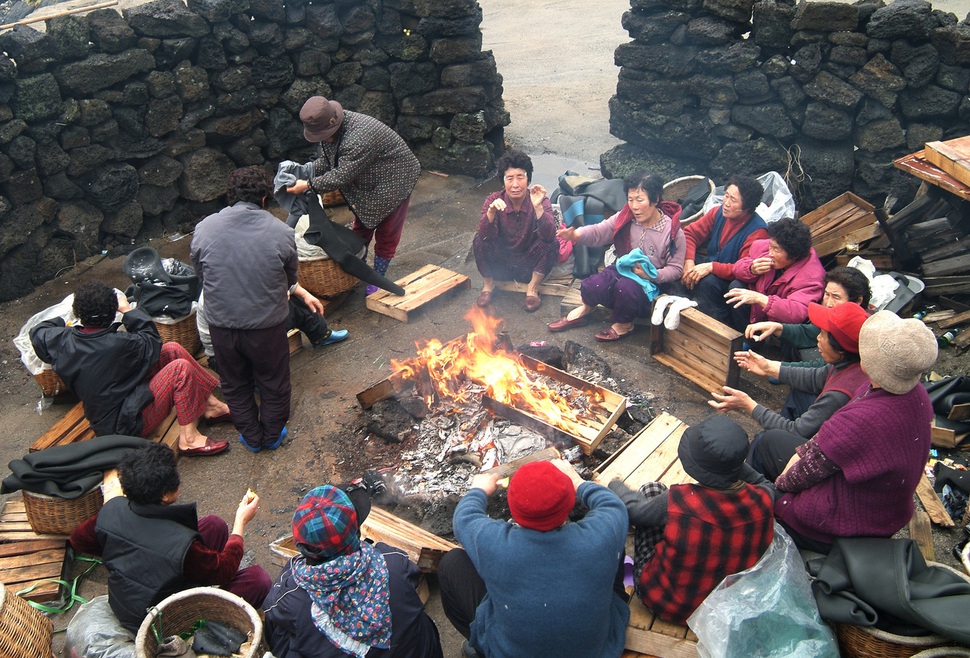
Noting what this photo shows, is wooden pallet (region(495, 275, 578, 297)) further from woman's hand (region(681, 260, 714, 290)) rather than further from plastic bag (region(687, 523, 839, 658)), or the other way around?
plastic bag (region(687, 523, 839, 658))

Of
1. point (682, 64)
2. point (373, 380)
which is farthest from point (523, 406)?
point (682, 64)

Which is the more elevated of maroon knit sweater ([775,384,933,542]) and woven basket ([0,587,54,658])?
maroon knit sweater ([775,384,933,542])

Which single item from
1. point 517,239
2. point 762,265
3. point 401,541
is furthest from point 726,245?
point 401,541

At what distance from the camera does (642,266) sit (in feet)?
20.5

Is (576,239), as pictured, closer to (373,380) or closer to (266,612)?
(373,380)

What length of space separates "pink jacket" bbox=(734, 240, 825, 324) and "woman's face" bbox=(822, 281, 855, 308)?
484 mm

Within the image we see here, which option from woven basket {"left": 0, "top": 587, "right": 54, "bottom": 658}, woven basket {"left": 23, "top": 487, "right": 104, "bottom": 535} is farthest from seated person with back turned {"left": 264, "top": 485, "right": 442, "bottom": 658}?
woven basket {"left": 23, "top": 487, "right": 104, "bottom": 535}

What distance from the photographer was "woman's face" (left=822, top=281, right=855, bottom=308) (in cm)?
470

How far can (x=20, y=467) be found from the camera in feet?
14.0

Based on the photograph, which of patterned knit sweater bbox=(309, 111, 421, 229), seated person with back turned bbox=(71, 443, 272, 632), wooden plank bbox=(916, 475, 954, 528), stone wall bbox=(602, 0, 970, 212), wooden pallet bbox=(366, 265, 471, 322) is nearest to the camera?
seated person with back turned bbox=(71, 443, 272, 632)

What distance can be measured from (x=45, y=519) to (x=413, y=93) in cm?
677

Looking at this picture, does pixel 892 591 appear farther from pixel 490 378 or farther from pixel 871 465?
pixel 490 378

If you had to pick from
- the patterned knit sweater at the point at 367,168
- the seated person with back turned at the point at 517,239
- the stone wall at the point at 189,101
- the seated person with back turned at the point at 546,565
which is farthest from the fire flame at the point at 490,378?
the stone wall at the point at 189,101

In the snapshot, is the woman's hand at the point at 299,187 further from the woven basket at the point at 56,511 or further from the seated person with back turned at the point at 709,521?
the seated person with back turned at the point at 709,521
